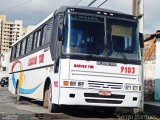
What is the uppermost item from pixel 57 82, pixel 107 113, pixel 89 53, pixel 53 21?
pixel 53 21

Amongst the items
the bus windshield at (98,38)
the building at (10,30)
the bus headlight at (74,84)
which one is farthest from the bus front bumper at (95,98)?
the building at (10,30)

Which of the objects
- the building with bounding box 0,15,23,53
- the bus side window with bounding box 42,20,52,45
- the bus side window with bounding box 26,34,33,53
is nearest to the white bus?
the bus side window with bounding box 42,20,52,45

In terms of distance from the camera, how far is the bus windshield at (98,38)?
1309 centimetres

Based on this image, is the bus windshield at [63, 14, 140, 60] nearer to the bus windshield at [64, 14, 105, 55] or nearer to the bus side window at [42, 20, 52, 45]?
the bus windshield at [64, 14, 105, 55]

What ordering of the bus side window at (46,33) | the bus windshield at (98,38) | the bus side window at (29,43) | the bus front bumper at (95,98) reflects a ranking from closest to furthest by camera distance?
the bus front bumper at (95,98) → the bus windshield at (98,38) → the bus side window at (46,33) → the bus side window at (29,43)

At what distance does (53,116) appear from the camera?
1313cm

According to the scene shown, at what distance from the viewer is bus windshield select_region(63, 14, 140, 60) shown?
13094mm

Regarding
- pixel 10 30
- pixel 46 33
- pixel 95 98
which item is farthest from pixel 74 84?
pixel 10 30

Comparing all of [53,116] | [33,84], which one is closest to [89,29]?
[53,116]

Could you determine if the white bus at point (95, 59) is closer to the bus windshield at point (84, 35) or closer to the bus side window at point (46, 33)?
the bus windshield at point (84, 35)

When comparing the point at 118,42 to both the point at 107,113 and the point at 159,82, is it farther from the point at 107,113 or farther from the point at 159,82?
the point at 159,82

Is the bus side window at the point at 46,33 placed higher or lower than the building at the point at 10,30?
lower

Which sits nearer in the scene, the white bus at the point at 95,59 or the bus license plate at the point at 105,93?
the white bus at the point at 95,59

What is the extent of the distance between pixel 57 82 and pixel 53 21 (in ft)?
8.73
